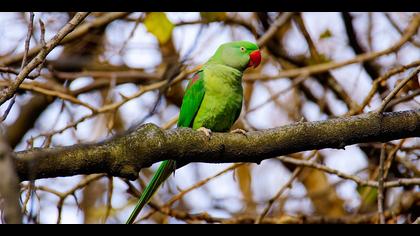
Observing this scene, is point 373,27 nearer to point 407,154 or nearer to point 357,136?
point 407,154

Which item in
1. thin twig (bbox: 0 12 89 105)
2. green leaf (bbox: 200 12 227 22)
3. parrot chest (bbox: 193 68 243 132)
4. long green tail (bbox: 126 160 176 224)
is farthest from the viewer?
green leaf (bbox: 200 12 227 22)

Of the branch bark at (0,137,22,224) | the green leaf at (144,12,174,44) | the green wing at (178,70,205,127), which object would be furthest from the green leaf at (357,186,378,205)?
the branch bark at (0,137,22,224)

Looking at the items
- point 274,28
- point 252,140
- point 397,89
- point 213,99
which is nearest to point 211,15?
point 213,99

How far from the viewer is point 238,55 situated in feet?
13.6

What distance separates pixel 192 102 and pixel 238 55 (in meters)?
0.60

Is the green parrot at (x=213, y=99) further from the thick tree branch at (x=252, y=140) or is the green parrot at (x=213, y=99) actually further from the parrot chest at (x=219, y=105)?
the thick tree branch at (x=252, y=140)

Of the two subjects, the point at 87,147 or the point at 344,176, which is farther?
the point at 344,176

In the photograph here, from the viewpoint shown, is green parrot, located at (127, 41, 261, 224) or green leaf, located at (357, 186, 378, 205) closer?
green parrot, located at (127, 41, 261, 224)

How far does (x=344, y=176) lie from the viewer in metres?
3.63

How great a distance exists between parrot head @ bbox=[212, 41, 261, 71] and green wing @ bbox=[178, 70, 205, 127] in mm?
309

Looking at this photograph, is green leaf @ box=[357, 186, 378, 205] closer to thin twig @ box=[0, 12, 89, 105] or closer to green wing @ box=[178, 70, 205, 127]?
green wing @ box=[178, 70, 205, 127]

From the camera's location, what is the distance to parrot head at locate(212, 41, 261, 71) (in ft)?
13.5

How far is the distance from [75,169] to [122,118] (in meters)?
4.55
